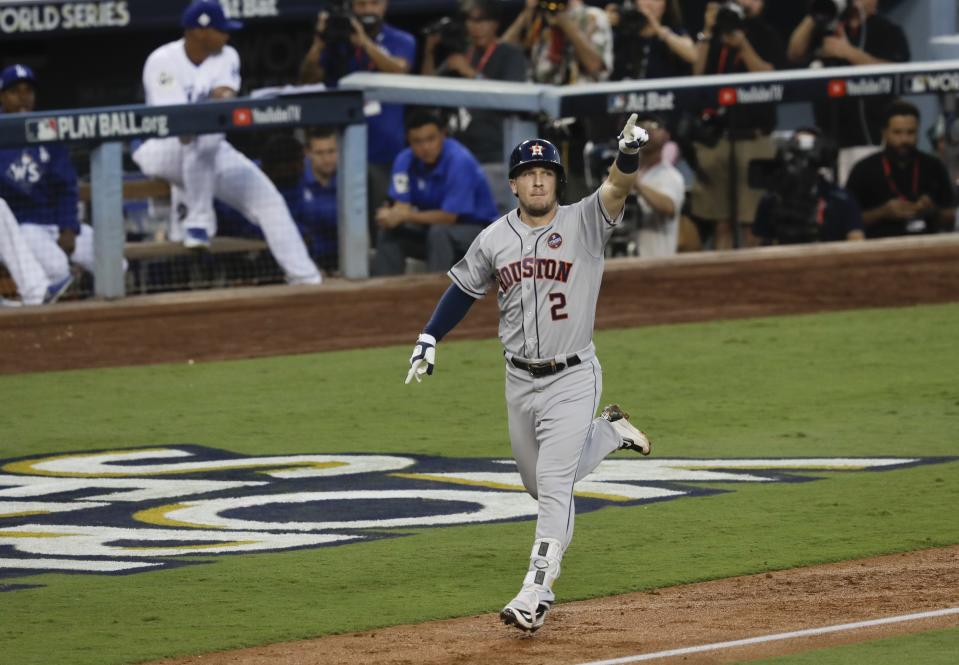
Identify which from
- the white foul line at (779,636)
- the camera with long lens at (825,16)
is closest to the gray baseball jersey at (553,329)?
the white foul line at (779,636)

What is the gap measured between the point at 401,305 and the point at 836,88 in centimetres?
340

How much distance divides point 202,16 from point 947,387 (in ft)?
16.0

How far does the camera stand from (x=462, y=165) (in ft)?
38.4

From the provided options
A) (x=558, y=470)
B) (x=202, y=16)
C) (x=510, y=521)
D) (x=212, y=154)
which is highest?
(x=202, y=16)

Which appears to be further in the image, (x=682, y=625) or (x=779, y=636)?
(x=682, y=625)

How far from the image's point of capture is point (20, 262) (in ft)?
36.2

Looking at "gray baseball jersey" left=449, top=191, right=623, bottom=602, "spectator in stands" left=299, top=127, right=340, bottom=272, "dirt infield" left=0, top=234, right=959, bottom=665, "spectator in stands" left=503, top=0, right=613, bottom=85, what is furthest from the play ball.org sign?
"spectator in stands" left=503, top=0, right=613, bottom=85

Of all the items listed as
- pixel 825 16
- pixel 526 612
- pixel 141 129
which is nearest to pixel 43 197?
pixel 141 129

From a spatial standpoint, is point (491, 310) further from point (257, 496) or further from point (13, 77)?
point (257, 496)

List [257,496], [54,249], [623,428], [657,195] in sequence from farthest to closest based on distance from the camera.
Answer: [657,195] < [54,249] < [257,496] < [623,428]

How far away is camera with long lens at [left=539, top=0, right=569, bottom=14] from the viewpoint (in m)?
12.4

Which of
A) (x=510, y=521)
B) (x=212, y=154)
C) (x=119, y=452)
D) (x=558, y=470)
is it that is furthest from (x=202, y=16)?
(x=558, y=470)

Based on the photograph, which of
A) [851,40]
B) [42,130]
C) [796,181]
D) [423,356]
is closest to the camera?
[423,356]

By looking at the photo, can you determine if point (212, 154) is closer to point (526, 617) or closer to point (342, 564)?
point (342, 564)
